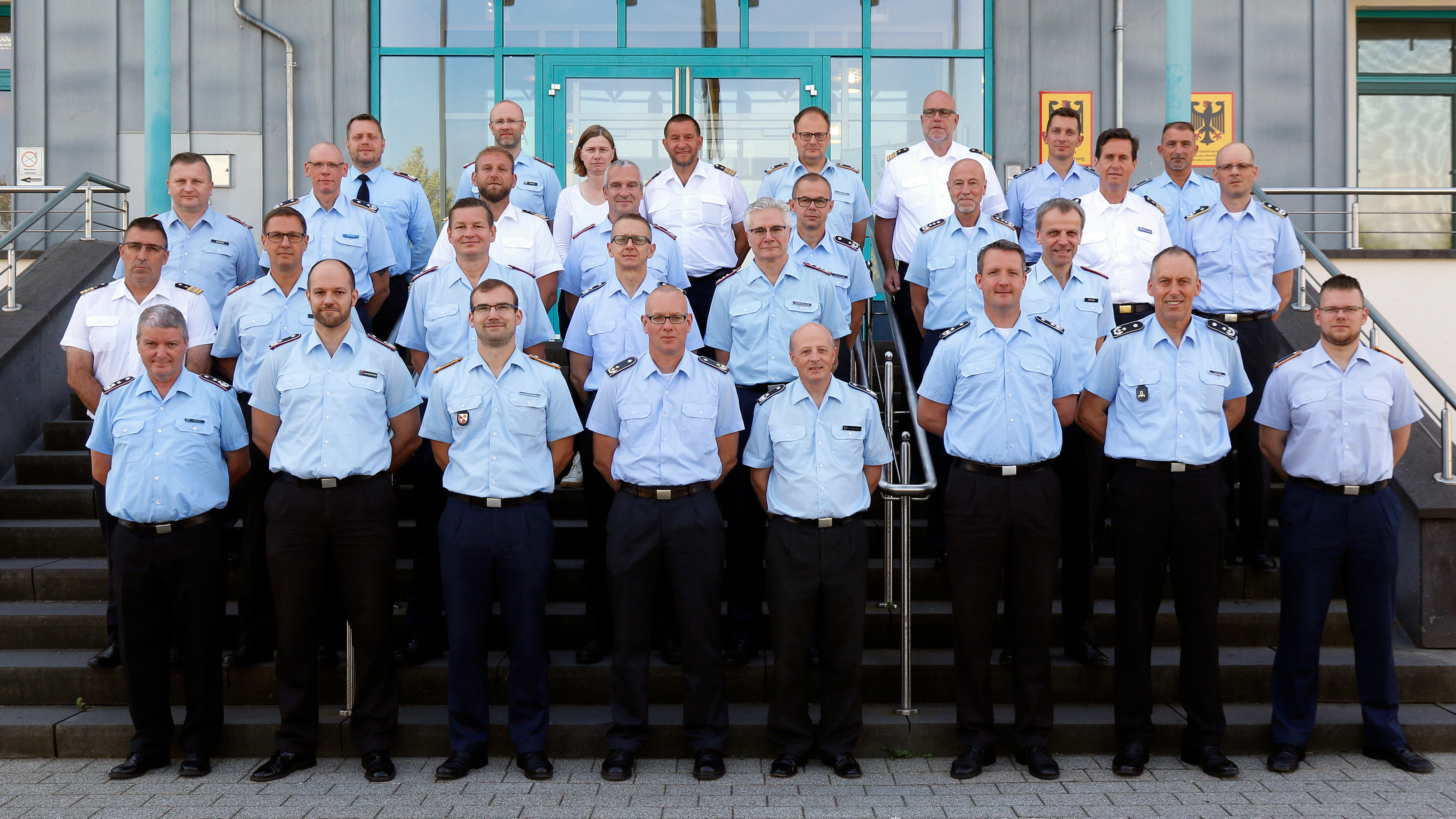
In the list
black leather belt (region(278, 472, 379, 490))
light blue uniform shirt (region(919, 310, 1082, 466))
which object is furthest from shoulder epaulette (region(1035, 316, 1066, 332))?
black leather belt (region(278, 472, 379, 490))

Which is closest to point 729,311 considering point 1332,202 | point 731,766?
point 731,766

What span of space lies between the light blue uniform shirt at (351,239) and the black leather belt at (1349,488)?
4339mm

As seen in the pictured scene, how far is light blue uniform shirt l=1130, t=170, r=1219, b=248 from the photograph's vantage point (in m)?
5.86

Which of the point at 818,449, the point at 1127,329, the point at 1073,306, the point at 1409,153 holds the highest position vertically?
the point at 1409,153

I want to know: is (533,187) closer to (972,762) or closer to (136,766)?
(136,766)

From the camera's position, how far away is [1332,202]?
9.12 meters

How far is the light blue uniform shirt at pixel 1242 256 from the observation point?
537 cm

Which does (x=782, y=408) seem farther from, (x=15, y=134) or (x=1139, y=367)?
(x=15, y=134)

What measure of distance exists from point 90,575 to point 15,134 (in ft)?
18.6

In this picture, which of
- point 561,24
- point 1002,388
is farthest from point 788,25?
point 1002,388

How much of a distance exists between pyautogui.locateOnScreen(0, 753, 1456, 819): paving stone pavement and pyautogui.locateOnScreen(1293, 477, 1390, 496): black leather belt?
1.05 meters

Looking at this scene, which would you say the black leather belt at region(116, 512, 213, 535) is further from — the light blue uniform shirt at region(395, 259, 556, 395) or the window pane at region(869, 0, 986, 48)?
the window pane at region(869, 0, 986, 48)

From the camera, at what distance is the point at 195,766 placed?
423 cm

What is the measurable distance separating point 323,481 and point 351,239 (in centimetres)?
172
